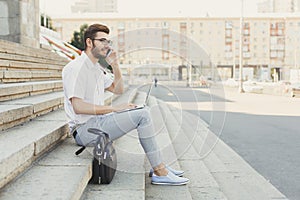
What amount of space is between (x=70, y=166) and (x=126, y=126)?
63 cm

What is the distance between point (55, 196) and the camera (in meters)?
2.22

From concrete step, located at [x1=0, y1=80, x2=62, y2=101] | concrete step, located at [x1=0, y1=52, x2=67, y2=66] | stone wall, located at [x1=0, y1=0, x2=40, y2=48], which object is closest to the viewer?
concrete step, located at [x1=0, y1=80, x2=62, y2=101]

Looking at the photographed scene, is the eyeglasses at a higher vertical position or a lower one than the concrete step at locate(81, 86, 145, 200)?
higher

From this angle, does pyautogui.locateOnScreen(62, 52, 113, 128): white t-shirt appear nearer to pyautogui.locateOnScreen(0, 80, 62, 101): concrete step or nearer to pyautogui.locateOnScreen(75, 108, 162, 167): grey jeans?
pyautogui.locateOnScreen(75, 108, 162, 167): grey jeans

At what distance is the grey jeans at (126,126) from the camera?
129 inches

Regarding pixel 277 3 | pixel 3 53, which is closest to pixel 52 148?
pixel 3 53

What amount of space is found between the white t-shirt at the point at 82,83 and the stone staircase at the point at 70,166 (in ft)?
0.88

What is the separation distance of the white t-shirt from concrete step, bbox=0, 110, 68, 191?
272mm

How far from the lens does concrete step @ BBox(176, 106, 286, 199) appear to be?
12.6ft

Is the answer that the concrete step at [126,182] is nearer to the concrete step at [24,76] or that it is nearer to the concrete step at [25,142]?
the concrete step at [25,142]

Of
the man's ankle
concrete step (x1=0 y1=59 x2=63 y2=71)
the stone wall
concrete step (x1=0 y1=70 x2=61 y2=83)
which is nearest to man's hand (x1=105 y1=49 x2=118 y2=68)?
the man's ankle

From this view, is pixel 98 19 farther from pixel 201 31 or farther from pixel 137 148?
pixel 137 148

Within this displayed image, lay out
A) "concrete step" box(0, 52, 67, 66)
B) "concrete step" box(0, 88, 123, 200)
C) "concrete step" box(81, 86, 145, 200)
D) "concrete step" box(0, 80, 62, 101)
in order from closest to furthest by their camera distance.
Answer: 1. "concrete step" box(0, 88, 123, 200)
2. "concrete step" box(81, 86, 145, 200)
3. "concrete step" box(0, 80, 62, 101)
4. "concrete step" box(0, 52, 67, 66)

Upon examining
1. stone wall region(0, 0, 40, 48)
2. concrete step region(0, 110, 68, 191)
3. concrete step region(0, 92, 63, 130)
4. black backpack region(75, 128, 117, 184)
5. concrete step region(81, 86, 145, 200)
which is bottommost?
concrete step region(81, 86, 145, 200)
